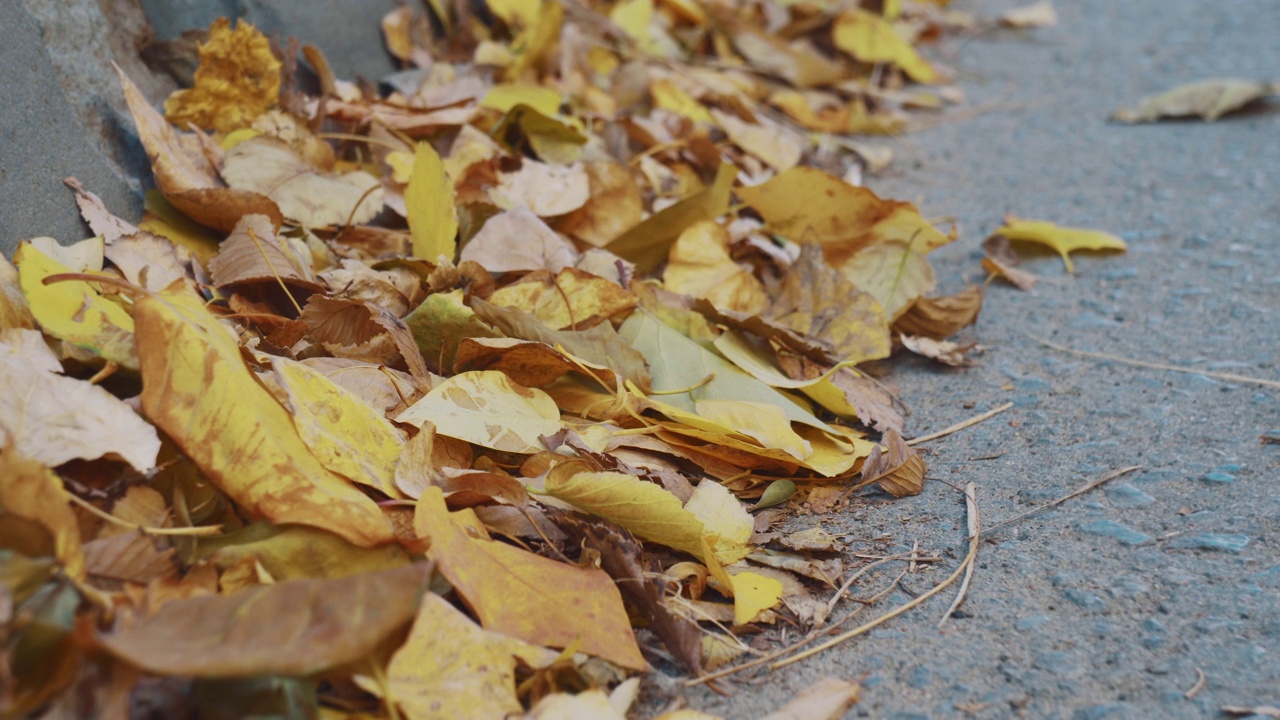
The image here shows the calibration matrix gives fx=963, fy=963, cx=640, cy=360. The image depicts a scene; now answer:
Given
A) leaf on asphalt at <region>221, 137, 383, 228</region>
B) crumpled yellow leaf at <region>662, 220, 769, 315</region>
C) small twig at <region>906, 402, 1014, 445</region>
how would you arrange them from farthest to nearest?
crumpled yellow leaf at <region>662, 220, 769, 315</region>
leaf on asphalt at <region>221, 137, 383, 228</region>
small twig at <region>906, 402, 1014, 445</region>

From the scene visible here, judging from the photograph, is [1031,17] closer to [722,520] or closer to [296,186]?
[296,186]

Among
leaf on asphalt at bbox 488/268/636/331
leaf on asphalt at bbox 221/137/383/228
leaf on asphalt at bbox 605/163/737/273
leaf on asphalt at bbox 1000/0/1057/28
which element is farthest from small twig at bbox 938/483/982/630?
leaf on asphalt at bbox 1000/0/1057/28

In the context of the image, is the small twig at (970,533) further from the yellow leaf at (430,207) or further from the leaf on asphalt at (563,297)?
the yellow leaf at (430,207)

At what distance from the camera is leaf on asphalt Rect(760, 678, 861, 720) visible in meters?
0.75

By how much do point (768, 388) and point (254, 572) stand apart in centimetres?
63

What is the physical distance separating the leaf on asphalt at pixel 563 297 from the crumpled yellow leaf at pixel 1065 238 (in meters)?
0.83

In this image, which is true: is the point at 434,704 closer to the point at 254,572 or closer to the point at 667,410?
the point at 254,572

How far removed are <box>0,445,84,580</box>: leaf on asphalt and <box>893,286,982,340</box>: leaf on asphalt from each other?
1092 mm

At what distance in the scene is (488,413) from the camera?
3.24ft

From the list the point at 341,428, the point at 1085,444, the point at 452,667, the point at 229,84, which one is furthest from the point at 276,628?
the point at 229,84

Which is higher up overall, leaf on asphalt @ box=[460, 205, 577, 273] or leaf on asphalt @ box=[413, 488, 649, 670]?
leaf on asphalt @ box=[460, 205, 577, 273]

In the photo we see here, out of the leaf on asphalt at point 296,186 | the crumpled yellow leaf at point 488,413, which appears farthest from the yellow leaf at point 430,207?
the crumpled yellow leaf at point 488,413

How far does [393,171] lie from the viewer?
1.46 m

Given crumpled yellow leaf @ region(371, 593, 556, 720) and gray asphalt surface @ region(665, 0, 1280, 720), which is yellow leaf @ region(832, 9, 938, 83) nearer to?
gray asphalt surface @ region(665, 0, 1280, 720)
